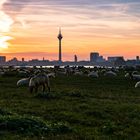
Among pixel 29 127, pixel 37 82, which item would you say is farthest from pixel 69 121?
pixel 37 82

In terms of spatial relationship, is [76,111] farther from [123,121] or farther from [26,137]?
[26,137]

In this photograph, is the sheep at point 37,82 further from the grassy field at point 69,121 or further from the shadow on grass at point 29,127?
the shadow on grass at point 29,127

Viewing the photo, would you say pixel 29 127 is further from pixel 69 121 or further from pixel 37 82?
pixel 37 82

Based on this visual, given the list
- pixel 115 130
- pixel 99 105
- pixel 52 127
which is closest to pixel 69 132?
pixel 52 127

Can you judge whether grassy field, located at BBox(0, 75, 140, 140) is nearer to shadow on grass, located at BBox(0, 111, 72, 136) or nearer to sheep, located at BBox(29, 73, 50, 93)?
shadow on grass, located at BBox(0, 111, 72, 136)

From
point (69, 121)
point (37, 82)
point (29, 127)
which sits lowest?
point (69, 121)

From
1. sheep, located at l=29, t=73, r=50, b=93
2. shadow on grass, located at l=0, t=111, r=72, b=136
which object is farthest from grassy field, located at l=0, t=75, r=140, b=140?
sheep, located at l=29, t=73, r=50, b=93

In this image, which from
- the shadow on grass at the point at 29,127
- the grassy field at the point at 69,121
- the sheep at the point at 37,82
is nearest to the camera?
the grassy field at the point at 69,121

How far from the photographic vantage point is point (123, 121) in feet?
61.9

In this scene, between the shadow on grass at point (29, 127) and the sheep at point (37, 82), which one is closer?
the shadow on grass at point (29, 127)

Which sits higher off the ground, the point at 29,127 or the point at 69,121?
the point at 29,127

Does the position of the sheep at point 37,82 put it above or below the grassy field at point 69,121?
above

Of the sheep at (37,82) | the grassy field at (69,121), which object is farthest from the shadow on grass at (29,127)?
the sheep at (37,82)

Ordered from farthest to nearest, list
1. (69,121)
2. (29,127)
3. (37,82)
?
1. (37,82)
2. (69,121)
3. (29,127)
